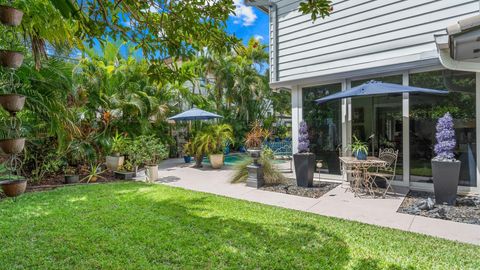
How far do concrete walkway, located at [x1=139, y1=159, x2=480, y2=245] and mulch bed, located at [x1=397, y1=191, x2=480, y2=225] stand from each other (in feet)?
0.59

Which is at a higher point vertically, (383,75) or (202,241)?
(383,75)

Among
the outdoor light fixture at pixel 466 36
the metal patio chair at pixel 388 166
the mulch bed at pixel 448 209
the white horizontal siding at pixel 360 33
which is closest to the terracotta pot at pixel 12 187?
the outdoor light fixture at pixel 466 36

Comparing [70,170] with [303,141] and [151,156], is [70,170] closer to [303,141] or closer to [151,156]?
[151,156]

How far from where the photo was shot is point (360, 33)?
7.27 m

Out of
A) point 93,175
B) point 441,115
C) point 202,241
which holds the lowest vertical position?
point 202,241

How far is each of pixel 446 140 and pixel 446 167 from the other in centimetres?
55

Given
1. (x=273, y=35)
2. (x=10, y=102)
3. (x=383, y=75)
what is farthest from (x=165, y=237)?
(x=273, y=35)

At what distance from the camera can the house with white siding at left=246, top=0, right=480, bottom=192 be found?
20.0 ft

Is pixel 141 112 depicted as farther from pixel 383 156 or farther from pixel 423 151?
pixel 423 151

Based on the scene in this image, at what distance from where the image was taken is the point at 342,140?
304 inches

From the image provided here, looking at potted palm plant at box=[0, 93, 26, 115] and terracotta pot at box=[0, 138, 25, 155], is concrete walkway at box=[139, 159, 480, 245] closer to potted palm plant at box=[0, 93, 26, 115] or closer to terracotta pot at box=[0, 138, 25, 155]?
terracotta pot at box=[0, 138, 25, 155]

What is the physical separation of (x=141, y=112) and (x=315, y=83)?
6896 mm

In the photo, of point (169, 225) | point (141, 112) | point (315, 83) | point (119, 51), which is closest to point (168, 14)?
point (169, 225)

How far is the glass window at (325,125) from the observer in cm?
785
